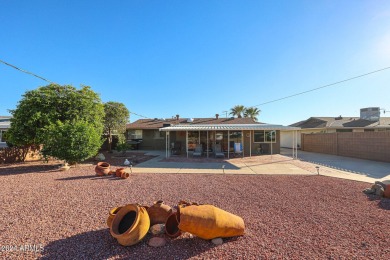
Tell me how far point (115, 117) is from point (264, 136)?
43.7ft

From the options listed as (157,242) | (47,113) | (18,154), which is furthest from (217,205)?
(18,154)

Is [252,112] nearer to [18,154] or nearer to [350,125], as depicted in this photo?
[350,125]

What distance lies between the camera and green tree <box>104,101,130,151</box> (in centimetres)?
1664

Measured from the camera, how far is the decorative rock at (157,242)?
293 cm

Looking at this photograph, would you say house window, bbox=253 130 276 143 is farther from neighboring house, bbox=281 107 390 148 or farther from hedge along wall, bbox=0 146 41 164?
hedge along wall, bbox=0 146 41 164

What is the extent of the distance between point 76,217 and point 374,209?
268 inches

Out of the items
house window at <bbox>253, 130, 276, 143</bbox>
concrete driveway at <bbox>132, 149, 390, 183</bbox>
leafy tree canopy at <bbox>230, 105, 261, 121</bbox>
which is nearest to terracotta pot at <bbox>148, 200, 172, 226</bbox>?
concrete driveway at <bbox>132, 149, 390, 183</bbox>

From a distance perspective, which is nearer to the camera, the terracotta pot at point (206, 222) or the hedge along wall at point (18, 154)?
the terracotta pot at point (206, 222)

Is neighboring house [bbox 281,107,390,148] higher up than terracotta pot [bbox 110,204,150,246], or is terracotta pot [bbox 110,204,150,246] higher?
neighboring house [bbox 281,107,390,148]

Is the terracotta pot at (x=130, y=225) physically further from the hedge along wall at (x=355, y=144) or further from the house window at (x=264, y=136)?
the hedge along wall at (x=355, y=144)

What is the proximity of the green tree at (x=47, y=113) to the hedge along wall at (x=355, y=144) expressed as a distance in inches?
669

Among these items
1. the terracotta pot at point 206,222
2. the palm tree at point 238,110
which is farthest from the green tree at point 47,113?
the palm tree at point 238,110

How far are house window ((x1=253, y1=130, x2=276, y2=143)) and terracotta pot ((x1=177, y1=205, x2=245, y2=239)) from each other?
14081 mm

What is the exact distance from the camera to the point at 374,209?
446 cm
